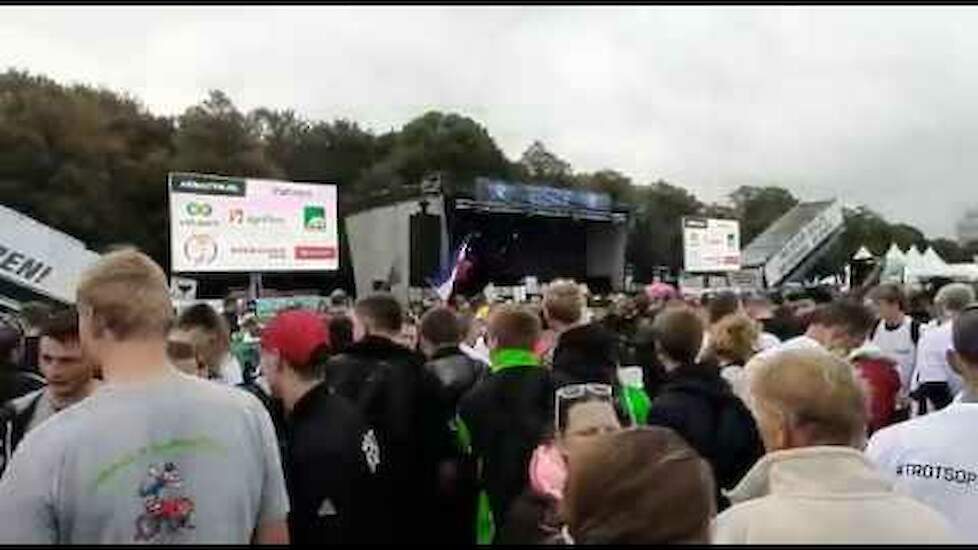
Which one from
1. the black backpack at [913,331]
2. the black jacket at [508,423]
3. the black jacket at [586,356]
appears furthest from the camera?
the black backpack at [913,331]

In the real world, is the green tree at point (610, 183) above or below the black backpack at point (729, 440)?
above

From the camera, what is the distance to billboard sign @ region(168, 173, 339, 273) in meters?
21.3

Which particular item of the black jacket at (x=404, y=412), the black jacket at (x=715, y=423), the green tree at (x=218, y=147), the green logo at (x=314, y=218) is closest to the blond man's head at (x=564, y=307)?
the black jacket at (x=404, y=412)

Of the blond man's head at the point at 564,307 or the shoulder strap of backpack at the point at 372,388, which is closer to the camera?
the shoulder strap of backpack at the point at 372,388

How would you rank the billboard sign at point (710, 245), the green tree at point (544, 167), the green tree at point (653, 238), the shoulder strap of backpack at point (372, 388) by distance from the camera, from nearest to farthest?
1. the shoulder strap of backpack at point (372, 388)
2. the billboard sign at point (710, 245)
3. the green tree at point (653, 238)
4. the green tree at point (544, 167)

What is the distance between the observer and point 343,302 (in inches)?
495

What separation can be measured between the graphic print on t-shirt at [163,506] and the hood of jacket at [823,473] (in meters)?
1.33

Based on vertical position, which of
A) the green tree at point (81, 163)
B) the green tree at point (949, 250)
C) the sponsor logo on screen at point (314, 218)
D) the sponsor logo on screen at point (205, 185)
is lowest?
the green tree at point (949, 250)

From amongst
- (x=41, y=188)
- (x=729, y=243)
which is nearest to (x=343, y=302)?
(x=729, y=243)

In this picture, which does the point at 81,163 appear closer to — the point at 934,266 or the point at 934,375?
the point at 934,266

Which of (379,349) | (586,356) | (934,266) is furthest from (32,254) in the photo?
(934,266)

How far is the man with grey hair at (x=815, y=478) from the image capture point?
2.34 metres

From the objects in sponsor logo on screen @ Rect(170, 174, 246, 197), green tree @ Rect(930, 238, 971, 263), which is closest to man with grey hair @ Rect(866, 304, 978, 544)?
sponsor logo on screen @ Rect(170, 174, 246, 197)

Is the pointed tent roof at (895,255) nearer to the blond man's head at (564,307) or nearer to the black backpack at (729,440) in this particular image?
the blond man's head at (564,307)
